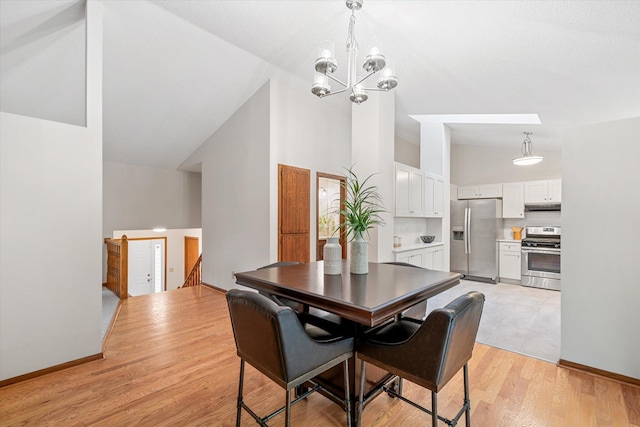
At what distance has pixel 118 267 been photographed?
185 inches

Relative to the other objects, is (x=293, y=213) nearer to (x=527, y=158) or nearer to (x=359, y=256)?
(x=359, y=256)

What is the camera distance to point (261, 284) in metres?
1.79

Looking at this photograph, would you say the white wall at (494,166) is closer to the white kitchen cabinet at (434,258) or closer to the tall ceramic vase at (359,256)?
the white kitchen cabinet at (434,258)

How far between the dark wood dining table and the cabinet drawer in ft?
15.2

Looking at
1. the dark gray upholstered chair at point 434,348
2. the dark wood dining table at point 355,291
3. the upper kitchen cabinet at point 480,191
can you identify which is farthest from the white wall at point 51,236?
the upper kitchen cabinet at point 480,191

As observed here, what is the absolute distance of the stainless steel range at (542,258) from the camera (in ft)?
17.1

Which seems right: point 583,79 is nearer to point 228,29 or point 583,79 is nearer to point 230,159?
point 228,29

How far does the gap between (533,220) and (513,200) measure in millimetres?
551

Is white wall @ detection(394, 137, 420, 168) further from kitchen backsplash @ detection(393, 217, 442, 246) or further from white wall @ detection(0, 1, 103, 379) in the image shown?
white wall @ detection(0, 1, 103, 379)

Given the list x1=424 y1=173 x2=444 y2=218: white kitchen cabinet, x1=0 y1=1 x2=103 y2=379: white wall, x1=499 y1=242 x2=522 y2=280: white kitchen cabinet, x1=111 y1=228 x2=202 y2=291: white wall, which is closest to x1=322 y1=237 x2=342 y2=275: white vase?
x1=0 y1=1 x2=103 y2=379: white wall

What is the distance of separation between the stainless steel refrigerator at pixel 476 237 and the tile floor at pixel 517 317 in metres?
0.44

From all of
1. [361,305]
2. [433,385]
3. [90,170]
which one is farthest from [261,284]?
[90,170]

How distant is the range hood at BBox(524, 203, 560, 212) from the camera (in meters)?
5.62

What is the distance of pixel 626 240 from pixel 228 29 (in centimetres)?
402
